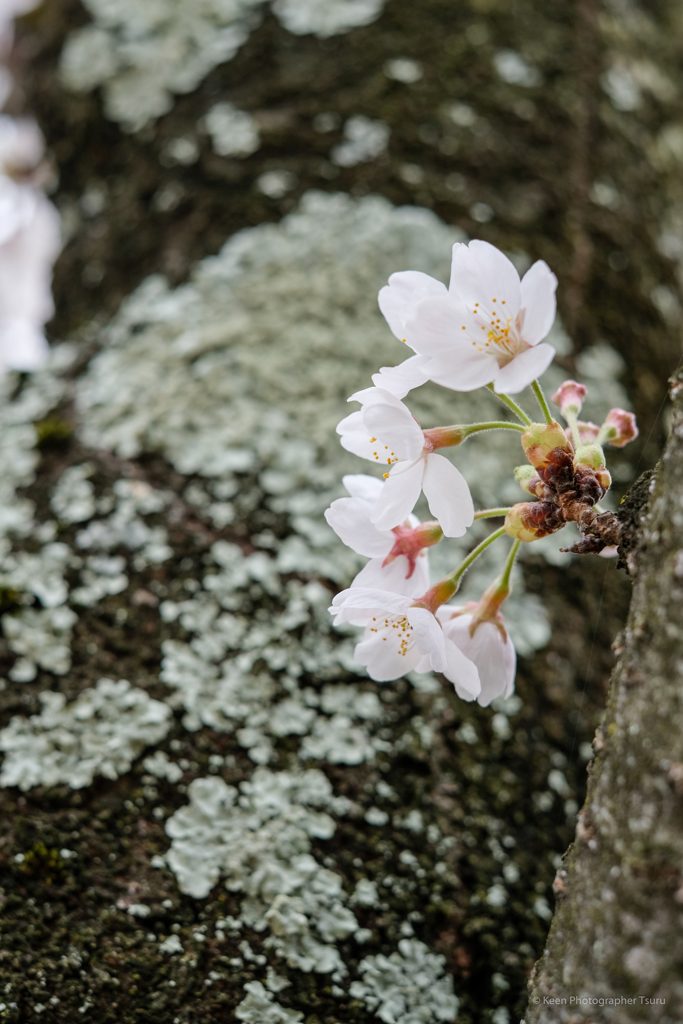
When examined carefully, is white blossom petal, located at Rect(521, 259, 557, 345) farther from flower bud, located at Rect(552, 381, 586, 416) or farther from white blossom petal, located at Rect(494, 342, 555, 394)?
flower bud, located at Rect(552, 381, 586, 416)

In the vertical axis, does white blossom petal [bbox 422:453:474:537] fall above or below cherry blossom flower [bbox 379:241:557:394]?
below

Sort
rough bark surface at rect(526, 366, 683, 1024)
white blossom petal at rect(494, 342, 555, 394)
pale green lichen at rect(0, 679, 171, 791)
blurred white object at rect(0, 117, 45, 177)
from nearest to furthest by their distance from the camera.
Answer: rough bark surface at rect(526, 366, 683, 1024) → white blossom petal at rect(494, 342, 555, 394) → pale green lichen at rect(0, 679, 171, 791) → blurred white object at rect(0, 117, 45, 177)

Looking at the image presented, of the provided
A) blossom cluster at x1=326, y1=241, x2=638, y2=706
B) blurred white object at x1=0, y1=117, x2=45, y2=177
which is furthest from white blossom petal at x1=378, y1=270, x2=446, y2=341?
blurred white object at x1=0, y1=117, x2=45, y2=177

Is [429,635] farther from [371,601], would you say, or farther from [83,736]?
[83,736]

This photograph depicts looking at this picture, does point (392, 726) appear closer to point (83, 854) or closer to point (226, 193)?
point (83, 854)

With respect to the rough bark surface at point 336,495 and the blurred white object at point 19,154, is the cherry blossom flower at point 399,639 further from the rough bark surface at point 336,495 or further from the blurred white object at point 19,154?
the blurred white object at point 19,154

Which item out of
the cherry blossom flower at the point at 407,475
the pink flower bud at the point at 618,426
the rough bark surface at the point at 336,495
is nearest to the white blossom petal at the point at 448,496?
the cherry blossom flower at the point at 407,475

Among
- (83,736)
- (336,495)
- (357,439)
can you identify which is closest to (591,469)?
(357,439)

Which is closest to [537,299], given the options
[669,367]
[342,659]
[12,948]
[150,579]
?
[342,659]
